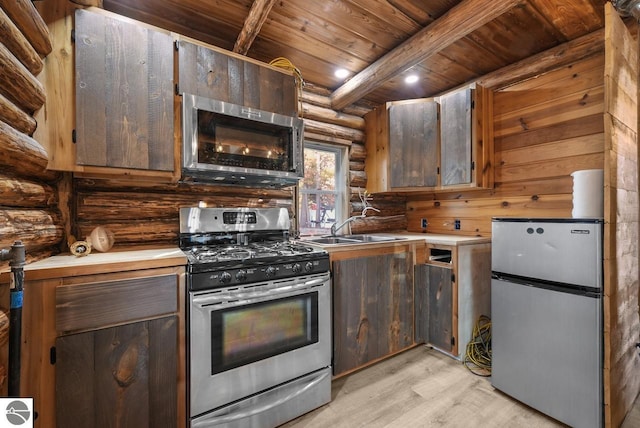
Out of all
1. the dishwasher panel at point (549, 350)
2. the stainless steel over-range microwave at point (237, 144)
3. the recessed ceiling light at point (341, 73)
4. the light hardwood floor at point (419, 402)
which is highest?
the recessed ceiling light at point (341, 73)

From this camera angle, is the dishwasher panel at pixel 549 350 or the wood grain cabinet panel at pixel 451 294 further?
the wood grain cabinet panel at pixel 451 294

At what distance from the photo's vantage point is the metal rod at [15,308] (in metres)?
1.00

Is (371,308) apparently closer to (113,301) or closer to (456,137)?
(113,301)

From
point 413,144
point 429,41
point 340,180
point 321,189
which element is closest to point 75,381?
point 321,189

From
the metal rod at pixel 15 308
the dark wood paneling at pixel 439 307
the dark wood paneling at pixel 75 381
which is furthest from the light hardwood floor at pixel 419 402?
the metal rod at pixel 15 308

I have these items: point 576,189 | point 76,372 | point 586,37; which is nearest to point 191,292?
point 76,372

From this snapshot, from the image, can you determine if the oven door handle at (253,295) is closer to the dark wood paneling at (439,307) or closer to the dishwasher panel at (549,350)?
the dark wood paneling at (439,307)

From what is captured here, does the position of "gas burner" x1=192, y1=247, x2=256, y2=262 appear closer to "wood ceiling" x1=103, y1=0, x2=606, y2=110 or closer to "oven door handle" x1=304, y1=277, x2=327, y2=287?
"oven door handle" x1=304, y1=277, x2=327, y2=287

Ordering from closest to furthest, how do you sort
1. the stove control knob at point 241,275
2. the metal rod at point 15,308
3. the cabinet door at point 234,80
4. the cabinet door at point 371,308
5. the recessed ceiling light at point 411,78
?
the metal rod at point 15,308 → the stove control knob at point 241,275 → the cabinet door at point 234,80 → the cabinet door at point 371,308 → the recessed ceiling light at point 411,78

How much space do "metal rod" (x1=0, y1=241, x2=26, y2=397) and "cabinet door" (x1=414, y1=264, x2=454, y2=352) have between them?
2.58m

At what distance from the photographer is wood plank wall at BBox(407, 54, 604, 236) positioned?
223 cm

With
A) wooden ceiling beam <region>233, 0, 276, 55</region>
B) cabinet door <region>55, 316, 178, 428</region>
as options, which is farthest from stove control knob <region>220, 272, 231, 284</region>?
wooden ceiling beam <region>233, 0, 276, 55</region>

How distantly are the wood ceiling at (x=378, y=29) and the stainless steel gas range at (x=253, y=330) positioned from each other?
1.44 meters

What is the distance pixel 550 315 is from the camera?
1.71 m
